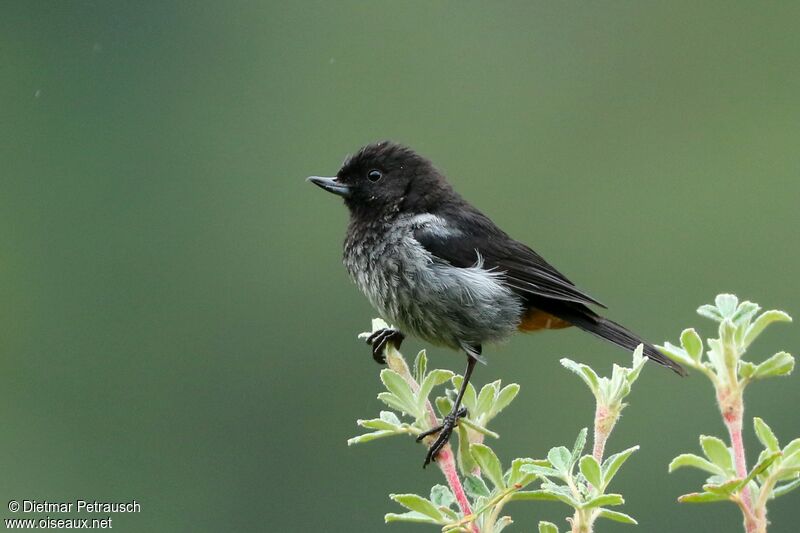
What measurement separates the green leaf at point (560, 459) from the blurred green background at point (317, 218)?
31.1 ft

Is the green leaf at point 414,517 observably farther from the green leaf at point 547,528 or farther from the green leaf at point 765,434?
the green leaf at point 765,434

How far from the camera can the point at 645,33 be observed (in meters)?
24.2

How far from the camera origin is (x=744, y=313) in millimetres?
1899

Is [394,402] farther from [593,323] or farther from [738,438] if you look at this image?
[593,323]

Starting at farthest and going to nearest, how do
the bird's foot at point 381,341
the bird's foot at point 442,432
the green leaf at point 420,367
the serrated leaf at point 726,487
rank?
the bird's foot at point 381,341 → the green leaf at point 420,367 → the bird's foot at point 442,432 → the serrated leaf at point 726,487

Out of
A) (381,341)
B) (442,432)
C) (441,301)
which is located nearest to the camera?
(442,432)

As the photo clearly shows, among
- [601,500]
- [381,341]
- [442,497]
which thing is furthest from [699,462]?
[381,341]

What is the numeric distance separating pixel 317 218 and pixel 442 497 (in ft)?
59.3

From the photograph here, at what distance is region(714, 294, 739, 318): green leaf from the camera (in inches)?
75.0

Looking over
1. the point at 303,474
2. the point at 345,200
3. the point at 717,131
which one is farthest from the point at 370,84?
the point at 345,200

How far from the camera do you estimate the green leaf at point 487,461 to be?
2.00m

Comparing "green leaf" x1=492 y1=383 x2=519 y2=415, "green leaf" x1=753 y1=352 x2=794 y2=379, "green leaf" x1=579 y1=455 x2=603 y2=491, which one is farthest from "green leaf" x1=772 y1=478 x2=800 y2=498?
"green leaf" x1=492 y1=383 x2=519 y2=415

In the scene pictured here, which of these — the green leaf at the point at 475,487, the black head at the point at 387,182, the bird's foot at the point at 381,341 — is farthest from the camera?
the black head at the point at 387,182

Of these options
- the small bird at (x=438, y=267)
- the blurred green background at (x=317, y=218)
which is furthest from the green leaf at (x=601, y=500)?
the blurred green background at (x=317, y=218)
